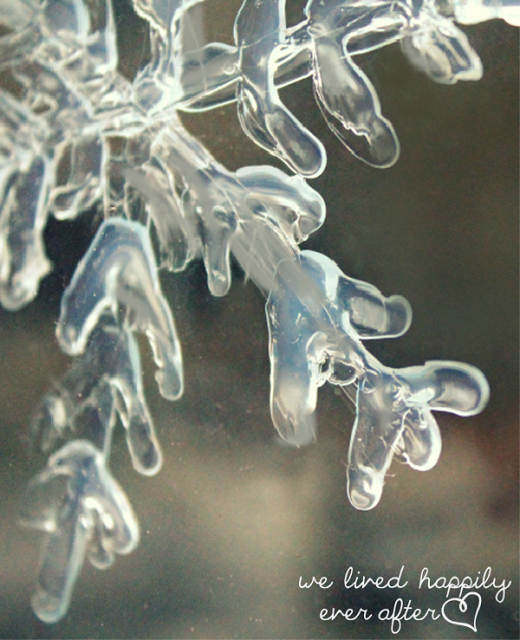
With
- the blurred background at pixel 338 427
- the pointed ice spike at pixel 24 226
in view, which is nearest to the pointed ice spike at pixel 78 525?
the blurred background at pixel 338 427

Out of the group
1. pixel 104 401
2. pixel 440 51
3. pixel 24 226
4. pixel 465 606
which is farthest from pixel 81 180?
pixel 465 606

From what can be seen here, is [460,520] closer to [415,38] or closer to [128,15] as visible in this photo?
[415,38]

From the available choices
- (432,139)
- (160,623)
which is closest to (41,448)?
(160,623)

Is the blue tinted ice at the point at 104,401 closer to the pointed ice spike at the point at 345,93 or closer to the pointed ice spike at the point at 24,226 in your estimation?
the pointed ice spike at the point at 24,226

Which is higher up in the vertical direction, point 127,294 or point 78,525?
point 127,294

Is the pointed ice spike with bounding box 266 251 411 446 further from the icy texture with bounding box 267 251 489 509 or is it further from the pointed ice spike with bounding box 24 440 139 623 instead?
the pointed ice spike with bounding box 24 440 139 623

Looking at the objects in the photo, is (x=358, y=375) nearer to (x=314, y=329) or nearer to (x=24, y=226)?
(x=314, y=329)
